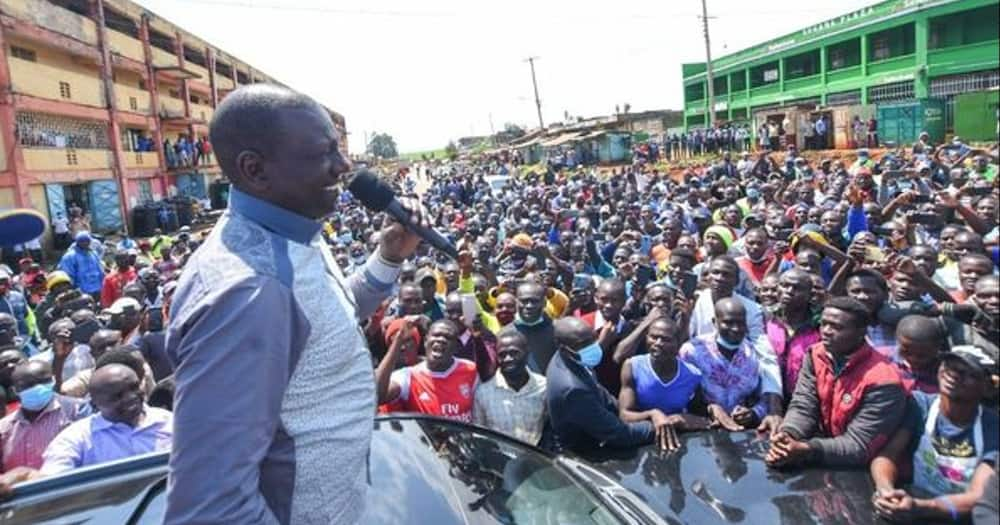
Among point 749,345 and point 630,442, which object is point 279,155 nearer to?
point 630,442

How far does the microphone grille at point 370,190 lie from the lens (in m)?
1.82

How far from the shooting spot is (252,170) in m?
1.41

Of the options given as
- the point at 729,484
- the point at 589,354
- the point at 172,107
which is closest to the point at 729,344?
the point at 589,354

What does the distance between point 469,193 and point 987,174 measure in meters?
23.3

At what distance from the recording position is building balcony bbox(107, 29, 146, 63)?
988 inches

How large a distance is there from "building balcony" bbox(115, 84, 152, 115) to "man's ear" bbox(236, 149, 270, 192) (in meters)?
27.6

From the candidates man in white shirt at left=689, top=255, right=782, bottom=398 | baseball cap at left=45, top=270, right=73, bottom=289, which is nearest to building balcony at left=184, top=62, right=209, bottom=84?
baseball cap at left=45, top=270, right=73, bottom=289

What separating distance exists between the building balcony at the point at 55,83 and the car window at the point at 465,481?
2060cm

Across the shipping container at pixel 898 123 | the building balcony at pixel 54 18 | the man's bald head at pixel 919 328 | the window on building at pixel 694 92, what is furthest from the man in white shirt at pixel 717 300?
the window on building at pixel 694 92

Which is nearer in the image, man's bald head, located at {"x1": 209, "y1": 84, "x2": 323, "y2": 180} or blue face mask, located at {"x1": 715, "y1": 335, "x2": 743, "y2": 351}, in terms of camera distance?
man's bald head, located at {"x1": 209, "y1": 84, "x2": 323, "y2": 180}

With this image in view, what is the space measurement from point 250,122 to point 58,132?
23.6 metres

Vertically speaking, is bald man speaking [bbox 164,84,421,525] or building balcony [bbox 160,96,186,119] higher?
building balcony [bbox 160,96,186,119]

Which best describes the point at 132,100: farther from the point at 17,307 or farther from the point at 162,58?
the point at 17,307

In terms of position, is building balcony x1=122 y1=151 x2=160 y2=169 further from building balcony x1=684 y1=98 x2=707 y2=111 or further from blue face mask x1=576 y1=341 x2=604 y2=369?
building balcony x1=684 y1=98 x2=707 y2=111
